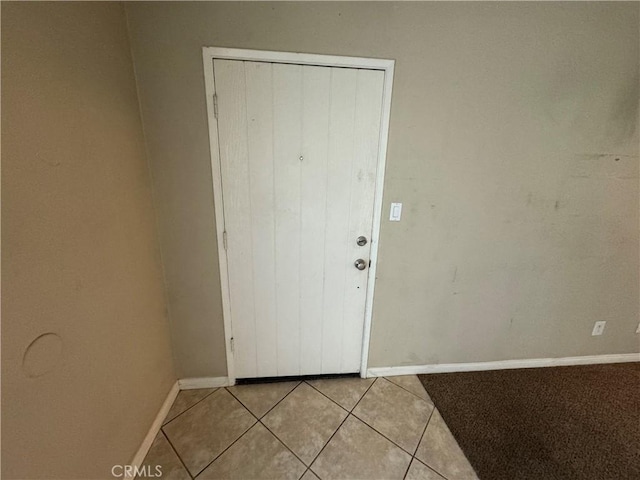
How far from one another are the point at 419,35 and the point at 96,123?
59.0 inches

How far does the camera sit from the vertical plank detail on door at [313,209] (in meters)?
1.28

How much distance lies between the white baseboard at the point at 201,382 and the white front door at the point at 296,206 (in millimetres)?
145

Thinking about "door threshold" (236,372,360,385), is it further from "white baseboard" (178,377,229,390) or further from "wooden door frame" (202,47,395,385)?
"wooden door frame" (202,47,395,385)

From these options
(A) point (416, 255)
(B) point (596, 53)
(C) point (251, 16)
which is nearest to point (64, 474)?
(A) point (416, 255)

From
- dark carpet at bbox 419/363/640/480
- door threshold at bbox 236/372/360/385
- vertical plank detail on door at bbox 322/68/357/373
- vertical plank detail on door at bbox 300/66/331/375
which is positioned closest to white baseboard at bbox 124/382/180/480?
door threshold at bbox 236/372/360/385

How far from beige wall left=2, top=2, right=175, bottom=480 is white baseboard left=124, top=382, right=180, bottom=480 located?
0.15ft

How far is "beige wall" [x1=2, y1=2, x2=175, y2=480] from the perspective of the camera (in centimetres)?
68

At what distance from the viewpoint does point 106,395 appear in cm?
103

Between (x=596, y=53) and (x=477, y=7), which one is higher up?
(x=477, y=7)

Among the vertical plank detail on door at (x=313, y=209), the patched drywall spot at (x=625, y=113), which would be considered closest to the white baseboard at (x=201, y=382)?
the vertical plank detail on door at (x=313, y=209)

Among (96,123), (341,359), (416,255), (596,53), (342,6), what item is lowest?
(341,359)

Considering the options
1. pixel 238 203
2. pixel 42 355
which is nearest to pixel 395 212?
pixel 238 203

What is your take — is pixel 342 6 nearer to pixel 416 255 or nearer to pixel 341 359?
pixel 416 255

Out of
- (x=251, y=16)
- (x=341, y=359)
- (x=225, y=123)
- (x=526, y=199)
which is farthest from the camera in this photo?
(x=341, y=359)
